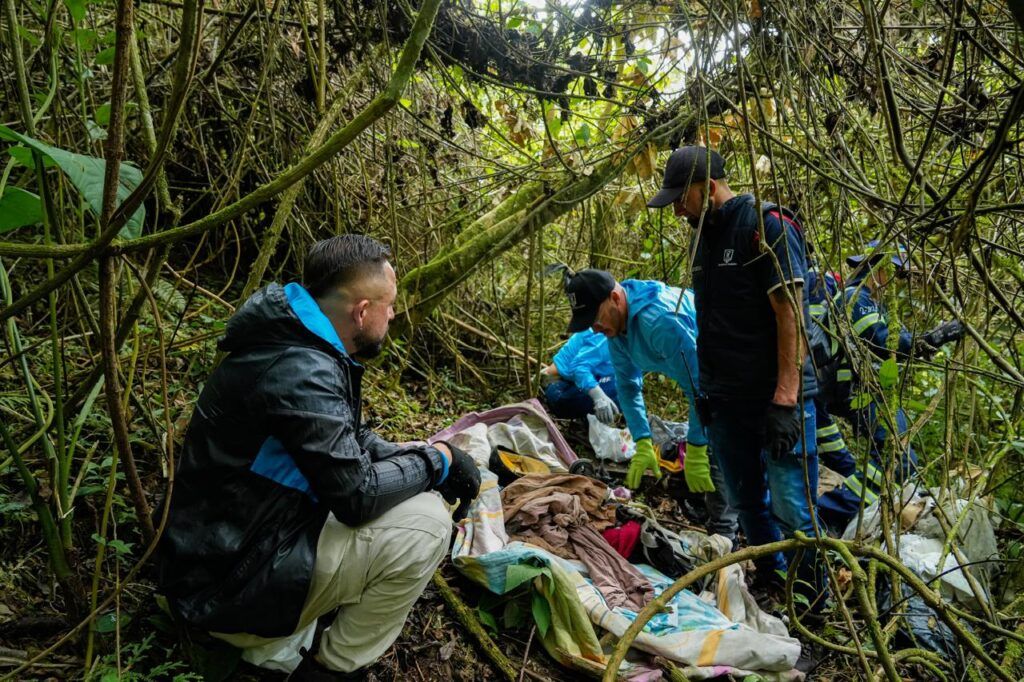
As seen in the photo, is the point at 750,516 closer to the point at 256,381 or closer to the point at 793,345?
the point at 793,345

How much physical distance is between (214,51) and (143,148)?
2.64 feet

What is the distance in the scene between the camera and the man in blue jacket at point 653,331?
3.54 metres

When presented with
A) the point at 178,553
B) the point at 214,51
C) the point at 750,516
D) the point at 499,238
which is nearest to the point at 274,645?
the point at 178,553

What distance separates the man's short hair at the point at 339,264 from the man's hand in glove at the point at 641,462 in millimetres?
2365

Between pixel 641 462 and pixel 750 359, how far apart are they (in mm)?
1409

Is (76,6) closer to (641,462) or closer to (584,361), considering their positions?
(641,462)

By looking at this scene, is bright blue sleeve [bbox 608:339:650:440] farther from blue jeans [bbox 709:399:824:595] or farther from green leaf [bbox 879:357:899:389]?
green leaf [bbox 879:357:899:389]

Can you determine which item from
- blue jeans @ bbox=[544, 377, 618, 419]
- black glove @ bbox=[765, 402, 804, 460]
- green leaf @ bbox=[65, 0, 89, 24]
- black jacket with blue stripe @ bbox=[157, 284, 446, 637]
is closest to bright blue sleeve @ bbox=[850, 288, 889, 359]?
black glove @ bbox=[765, 402, 804, 460]

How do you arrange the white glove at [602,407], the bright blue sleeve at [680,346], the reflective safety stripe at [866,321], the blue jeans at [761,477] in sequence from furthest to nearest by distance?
the white glove at [602,407] → the bright blue sleeve at [680,346] → the reflective safety stripe at [866,321] → the blue jeans at [761,477]

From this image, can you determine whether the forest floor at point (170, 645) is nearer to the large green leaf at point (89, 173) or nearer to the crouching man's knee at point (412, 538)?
the crouching man's knee at point (412, 538)

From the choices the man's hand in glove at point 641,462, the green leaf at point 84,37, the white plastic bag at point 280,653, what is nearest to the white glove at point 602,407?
the man's hand in glove at point 641,462

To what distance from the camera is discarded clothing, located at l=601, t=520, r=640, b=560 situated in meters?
3.21

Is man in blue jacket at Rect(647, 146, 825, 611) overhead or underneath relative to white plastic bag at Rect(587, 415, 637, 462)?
overhead

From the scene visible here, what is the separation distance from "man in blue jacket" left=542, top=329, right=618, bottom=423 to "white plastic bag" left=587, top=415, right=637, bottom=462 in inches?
5.9
